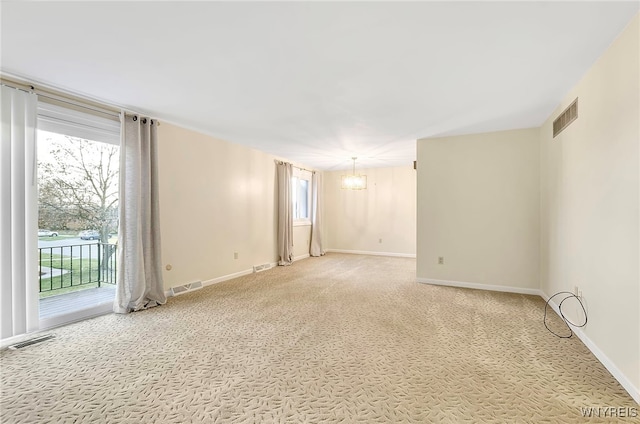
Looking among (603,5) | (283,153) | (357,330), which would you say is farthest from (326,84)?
(283,153)

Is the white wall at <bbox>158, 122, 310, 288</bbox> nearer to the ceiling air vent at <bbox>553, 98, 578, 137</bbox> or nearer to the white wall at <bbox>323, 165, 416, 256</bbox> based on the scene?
the white wall at <bbox>323, 165, 416, 256</bbox>

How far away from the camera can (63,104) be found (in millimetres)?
2914

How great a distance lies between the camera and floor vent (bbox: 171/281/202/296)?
392cm

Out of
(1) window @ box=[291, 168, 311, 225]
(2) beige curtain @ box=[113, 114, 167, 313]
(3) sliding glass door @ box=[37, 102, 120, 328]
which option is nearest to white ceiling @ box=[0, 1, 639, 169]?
(2) beige curtain @ box=[113, 114, 167, 313]

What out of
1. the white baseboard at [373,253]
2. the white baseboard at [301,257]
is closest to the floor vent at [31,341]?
the white baseboard at [301,257]

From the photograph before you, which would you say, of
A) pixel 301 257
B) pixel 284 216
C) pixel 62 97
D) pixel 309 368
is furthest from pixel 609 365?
pixel 301 257

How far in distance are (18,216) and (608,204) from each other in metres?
4.96

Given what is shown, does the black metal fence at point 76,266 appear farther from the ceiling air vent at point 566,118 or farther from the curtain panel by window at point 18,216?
the ceiling air vent at point 566,118

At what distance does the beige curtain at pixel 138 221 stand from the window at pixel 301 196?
11.2 ft

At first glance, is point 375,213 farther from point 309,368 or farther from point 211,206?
point 309,368

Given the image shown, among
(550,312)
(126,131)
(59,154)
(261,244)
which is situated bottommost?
Result: (550,312)

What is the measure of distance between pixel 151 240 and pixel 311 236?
4325mm

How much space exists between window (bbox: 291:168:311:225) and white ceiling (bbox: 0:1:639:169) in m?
3.35

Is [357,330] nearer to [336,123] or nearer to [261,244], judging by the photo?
[336,123]
